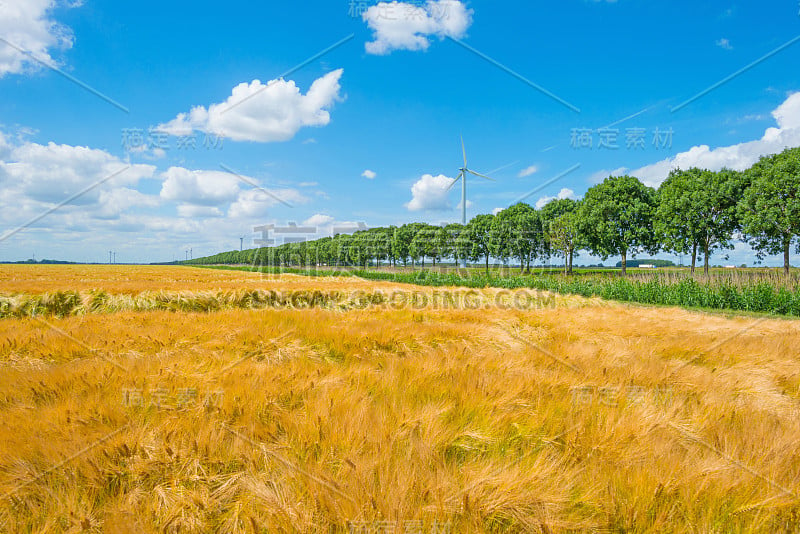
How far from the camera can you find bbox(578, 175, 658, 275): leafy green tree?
42.2 metres

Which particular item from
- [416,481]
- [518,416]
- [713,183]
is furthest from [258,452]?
[713,183]

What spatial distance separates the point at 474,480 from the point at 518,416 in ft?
2.62

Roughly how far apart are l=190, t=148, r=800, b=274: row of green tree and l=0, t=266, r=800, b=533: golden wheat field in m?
40.1

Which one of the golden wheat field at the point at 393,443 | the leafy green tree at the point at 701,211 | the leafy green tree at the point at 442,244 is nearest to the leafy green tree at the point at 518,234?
the leafy green tree at the point at 442,244

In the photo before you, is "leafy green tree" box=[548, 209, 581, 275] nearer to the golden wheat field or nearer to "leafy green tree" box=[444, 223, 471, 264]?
"leafy green tree" box=[444, 223, 471, 264]

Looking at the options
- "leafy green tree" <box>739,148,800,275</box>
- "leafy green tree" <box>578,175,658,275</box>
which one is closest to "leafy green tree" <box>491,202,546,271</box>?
"leafy green tree" <box>578,175,658,275</box>

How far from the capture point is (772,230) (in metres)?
30.8

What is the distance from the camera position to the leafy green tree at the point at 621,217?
42.2 meters

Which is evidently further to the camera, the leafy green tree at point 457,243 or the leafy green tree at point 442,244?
the leafy green tree at point 442,244

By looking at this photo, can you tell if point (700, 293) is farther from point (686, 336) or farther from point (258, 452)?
point (258, 452)

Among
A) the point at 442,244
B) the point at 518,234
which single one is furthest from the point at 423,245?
the point at 518,234

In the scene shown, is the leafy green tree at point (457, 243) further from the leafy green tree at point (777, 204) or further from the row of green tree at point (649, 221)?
the leafy green tree at point (777, 204)

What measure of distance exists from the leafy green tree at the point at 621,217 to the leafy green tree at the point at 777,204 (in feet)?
32.4

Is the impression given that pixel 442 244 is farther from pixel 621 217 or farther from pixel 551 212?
pixel 621 217
